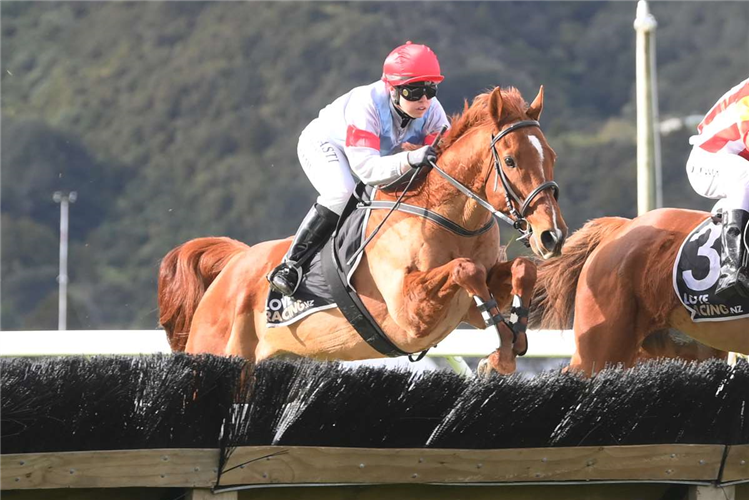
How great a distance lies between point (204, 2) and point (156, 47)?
258 cm

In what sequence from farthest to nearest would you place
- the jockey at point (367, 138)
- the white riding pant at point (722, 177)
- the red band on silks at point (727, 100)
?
the red band on silks at point (727, 100)
the white riding pant at point (722, 177)
the jockey at point (367, 138)

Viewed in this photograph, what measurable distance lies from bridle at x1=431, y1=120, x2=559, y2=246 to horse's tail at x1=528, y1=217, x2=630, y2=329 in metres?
1.29

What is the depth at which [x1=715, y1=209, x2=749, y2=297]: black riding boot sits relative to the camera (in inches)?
199

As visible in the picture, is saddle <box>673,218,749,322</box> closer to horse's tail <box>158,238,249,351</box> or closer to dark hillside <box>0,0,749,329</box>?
horse's tail <box>158,238,249,351</box>

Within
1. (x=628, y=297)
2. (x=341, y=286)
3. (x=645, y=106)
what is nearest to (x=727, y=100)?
(x=628, y=297)

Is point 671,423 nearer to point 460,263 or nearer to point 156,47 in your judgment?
point 460,263

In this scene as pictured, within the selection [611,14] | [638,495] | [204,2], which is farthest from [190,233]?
[638,495]

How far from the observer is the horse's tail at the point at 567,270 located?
18.7 feet

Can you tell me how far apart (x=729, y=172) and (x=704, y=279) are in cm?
48

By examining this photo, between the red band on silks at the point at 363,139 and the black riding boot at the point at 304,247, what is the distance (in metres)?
0.39

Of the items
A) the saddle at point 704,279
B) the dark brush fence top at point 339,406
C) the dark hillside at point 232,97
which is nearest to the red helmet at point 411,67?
the saddle at point 704,279

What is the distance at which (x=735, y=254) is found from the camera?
200 inches

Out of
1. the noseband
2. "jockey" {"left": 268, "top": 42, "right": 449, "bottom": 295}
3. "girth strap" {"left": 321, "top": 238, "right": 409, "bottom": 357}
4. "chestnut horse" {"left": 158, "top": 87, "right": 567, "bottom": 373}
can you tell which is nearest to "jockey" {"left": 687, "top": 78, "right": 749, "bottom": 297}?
"chestnut horse" {"left": 158, "top": 87, "right": 567, "bottom": 373}

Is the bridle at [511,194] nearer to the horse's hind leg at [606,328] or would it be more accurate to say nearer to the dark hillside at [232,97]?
the horse's hind leg at [606,328]
